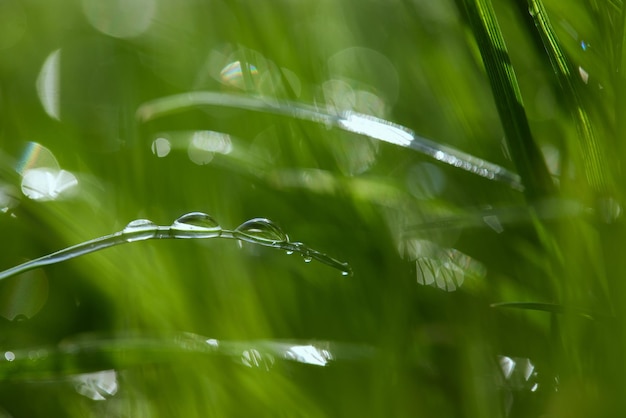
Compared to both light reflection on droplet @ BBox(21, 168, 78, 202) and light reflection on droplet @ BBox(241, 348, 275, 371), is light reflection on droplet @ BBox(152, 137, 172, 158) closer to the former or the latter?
light reflection on droplet @ BBox(21, 168, 78, 202)

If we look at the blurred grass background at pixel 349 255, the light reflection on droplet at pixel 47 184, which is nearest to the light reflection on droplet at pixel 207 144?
the blurred grass background at pixel 349 255

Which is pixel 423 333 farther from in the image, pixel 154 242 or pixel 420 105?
pixel 420 105

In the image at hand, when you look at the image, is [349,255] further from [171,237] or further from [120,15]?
[120,15]

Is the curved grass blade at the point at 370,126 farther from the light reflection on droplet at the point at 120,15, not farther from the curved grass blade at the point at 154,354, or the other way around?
the light reflection on droplet at the point at 120,15

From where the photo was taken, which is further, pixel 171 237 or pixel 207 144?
pixel 207 144

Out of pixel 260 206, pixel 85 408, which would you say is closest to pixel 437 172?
pixel 260 206

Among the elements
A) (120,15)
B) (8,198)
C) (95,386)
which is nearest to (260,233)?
(95,386)

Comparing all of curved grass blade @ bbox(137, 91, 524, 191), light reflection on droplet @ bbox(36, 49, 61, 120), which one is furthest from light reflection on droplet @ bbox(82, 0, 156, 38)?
A: curved grass blade @ bbox(137, 91, 524, 191)
